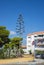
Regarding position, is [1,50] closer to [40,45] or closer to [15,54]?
[15,54]

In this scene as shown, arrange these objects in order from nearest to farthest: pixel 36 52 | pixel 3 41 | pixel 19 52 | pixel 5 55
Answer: pixel 5 55, pixel 19 52, pixel 36 52, pixel 3 41

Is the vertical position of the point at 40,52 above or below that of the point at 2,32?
below

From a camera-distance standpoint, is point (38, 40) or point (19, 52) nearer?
point (19, 52)

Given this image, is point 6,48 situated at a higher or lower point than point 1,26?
lower

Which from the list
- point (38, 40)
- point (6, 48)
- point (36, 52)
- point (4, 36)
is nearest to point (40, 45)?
point (38, 40)

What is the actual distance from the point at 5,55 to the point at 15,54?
2.72 meters

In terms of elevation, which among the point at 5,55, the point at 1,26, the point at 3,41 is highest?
the point at 1,26

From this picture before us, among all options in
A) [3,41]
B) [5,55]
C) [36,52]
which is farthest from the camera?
[3,41]

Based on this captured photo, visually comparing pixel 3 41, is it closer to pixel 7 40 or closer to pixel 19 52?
pixel 7 40

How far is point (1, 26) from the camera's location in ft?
184

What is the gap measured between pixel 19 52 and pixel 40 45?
10.8m

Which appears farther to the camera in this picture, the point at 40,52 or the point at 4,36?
the point at 4,36

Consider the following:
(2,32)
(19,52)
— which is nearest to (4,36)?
(2,32)

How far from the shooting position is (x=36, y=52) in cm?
5084
